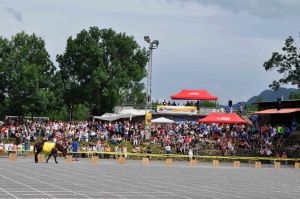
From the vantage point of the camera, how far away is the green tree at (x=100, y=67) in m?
79.0

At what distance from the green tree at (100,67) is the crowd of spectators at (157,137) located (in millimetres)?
23102

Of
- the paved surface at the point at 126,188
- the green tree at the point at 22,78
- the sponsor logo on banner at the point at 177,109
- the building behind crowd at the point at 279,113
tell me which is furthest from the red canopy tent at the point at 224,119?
the green tree at the point at 22,78

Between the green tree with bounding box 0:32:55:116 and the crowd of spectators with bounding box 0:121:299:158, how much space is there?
1675cm

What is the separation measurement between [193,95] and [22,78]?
1984 cm

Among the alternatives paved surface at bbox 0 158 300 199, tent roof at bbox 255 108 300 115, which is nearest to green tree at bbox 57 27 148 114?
tent roof at bbox 255 108 300 115

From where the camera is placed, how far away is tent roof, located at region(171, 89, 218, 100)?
64.1 meters

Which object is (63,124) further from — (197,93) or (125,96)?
(125,96)

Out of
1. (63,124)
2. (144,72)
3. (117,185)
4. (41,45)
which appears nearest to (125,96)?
(144,72)

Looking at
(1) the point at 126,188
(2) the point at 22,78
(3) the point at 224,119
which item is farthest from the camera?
(2) the point at 22,78

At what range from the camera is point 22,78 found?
72.5m

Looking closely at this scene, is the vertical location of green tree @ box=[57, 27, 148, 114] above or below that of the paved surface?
above

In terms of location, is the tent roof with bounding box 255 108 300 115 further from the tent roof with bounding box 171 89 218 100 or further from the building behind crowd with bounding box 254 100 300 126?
the tent roof with bounding box 171 89 218 100

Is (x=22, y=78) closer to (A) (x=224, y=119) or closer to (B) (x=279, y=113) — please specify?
(A) (x=224, y=119)

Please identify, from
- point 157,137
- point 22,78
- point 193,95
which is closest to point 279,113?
point 193,95
